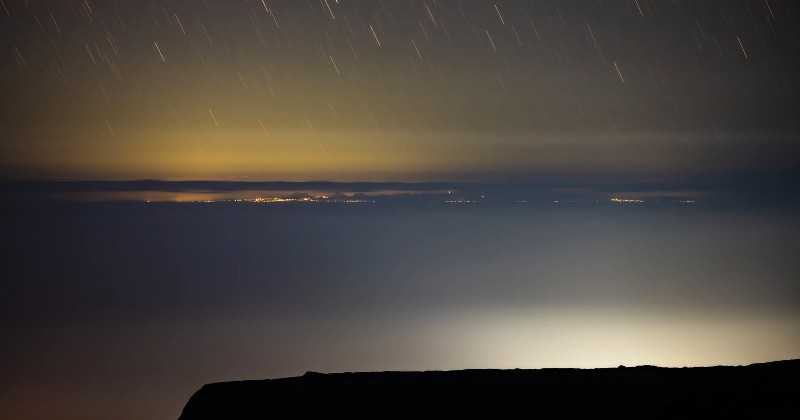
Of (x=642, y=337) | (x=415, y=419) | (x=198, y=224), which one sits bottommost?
(x=415, y=419)

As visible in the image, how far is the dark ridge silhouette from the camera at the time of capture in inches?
464

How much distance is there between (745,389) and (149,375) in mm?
24753

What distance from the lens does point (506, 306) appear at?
45562 millimetres

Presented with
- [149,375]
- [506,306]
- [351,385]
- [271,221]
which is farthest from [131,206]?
[351,385]

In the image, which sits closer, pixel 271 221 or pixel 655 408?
pixel 655 408

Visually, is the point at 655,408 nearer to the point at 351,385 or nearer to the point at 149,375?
the point at 351,385

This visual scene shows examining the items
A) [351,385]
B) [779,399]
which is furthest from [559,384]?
[779,399]

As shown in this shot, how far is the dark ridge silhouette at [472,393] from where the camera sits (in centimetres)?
1180

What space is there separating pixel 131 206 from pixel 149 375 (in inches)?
2928

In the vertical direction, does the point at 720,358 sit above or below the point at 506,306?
below

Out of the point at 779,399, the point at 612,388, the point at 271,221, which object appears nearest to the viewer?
the point at 779,399

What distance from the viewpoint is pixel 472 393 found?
12.4 m

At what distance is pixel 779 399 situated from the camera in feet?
29.1

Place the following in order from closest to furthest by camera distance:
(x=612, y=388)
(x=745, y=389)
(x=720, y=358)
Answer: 1. (x=745, y=389)
2. (x=612, y=388)
3. (x=720, y=358)
